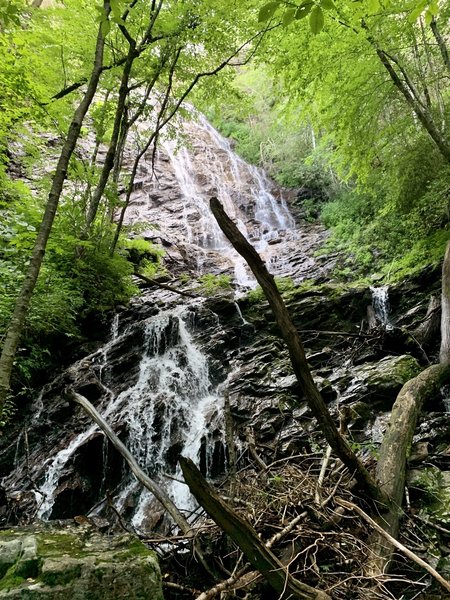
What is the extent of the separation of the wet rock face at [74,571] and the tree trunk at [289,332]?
1.26 meters

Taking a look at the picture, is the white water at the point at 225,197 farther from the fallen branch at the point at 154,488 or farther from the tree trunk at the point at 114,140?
the fallen branch at the point at 154,488

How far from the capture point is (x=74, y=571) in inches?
68.9

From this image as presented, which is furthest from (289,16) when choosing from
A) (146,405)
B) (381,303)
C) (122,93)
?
(381,303)

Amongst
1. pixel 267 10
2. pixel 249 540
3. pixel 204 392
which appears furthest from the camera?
pixel 204 392

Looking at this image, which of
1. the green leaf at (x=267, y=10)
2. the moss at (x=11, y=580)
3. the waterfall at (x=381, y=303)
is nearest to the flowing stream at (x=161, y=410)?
the moss at (x=11, y=580)

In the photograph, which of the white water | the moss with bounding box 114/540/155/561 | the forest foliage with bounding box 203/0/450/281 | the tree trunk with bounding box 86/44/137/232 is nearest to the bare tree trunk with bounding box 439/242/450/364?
the forest foliage with bounding box 203/0/450/281

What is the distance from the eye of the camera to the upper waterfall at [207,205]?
15.1 metres

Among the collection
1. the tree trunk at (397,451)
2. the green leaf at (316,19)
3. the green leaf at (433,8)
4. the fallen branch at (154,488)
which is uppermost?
the green leaf at (433,8)

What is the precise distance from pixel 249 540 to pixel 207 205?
17.8 m

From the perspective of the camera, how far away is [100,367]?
7.97 metres

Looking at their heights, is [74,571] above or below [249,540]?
above

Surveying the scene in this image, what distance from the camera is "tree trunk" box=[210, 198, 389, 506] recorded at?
206cm

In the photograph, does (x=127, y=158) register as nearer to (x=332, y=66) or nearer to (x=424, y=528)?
(x=332, y=66)

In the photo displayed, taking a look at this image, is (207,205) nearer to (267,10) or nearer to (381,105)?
(381,105)
